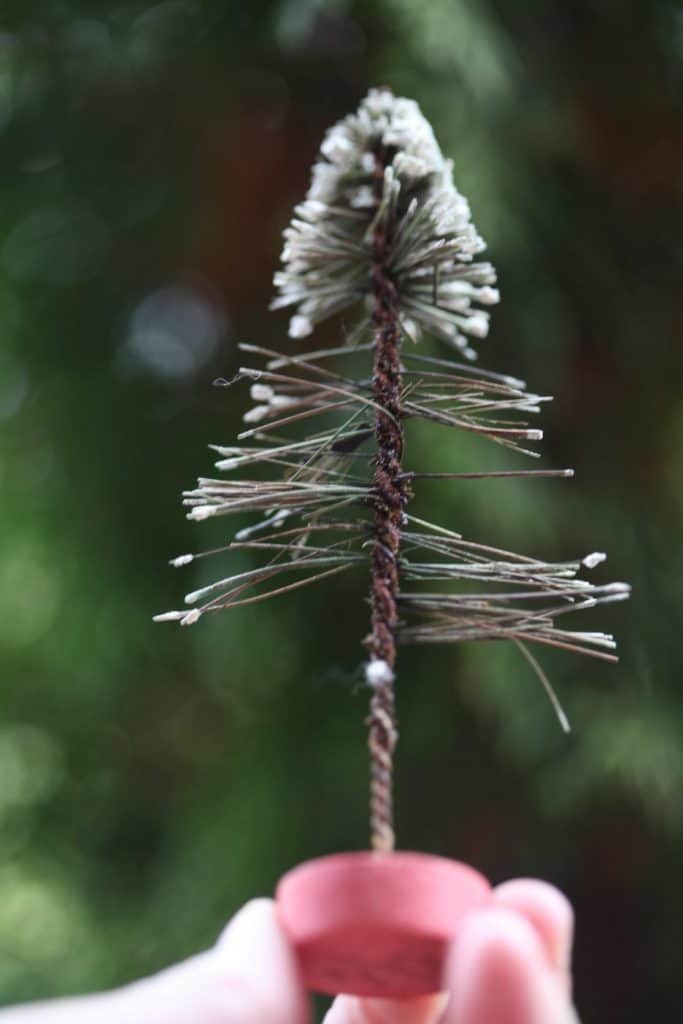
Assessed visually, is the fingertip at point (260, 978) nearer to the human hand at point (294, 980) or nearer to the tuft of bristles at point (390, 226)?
the human hand at point (294, 980)

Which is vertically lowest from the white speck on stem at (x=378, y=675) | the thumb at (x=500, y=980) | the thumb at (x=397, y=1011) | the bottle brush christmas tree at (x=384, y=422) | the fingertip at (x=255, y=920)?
the thumb at (x=397, y=1011)

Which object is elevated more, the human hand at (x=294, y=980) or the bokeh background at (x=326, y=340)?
the bokeh background at (x=326, y=340)

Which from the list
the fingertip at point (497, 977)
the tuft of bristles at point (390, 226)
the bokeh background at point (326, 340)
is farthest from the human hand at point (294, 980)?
the bokeh background at point (326, 340)

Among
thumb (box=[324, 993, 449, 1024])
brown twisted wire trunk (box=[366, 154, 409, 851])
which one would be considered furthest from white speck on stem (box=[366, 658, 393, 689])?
thumb (box=[324, 993, 449, 1024])

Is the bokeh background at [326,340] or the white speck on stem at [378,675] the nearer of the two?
the white speck on stem at [378,675]

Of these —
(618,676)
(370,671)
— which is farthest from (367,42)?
(370,671)

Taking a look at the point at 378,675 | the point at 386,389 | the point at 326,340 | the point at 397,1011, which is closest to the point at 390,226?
the point at 386,389

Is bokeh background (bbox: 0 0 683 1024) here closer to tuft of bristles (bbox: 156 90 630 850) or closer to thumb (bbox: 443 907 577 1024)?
tuft of bristles (bbox: 156 90 630 850)
